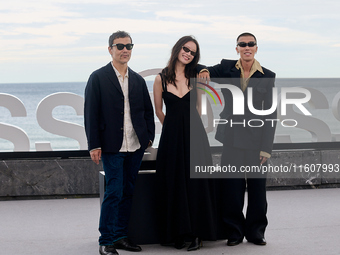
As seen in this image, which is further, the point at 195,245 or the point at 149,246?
the point at 149,246

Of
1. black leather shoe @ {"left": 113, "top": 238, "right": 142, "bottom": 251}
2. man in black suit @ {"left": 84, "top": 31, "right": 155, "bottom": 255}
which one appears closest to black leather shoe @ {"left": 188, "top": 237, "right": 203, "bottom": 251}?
black leather shoe @ {"left": 113, "top": 238, "right": 142, "bottom": 251}

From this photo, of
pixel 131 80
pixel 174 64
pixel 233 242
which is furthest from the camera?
pixel 233 242

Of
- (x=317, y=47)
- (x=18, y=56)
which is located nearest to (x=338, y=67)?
(x=317, y=47)

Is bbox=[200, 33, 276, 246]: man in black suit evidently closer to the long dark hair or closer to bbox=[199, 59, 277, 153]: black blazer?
bbox=[199, 59, 277, 153]: black blazer

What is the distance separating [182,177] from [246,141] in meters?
0.62

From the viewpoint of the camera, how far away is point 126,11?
143ft

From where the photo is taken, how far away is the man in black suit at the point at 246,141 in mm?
4469

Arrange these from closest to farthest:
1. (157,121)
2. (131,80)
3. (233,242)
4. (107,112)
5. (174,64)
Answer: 1. (107,112)
2. (131,80)
3. (174,64)
4. (233,242)
5. (157,121)

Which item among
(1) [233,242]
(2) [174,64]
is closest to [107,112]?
(2) [174,64]

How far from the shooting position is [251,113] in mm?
4465

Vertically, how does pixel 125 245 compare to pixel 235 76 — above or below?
below

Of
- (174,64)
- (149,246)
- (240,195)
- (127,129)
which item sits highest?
(174,64)

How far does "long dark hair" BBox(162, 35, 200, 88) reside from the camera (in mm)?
4332

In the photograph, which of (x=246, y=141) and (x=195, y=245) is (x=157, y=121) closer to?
(x=246, y=141)
